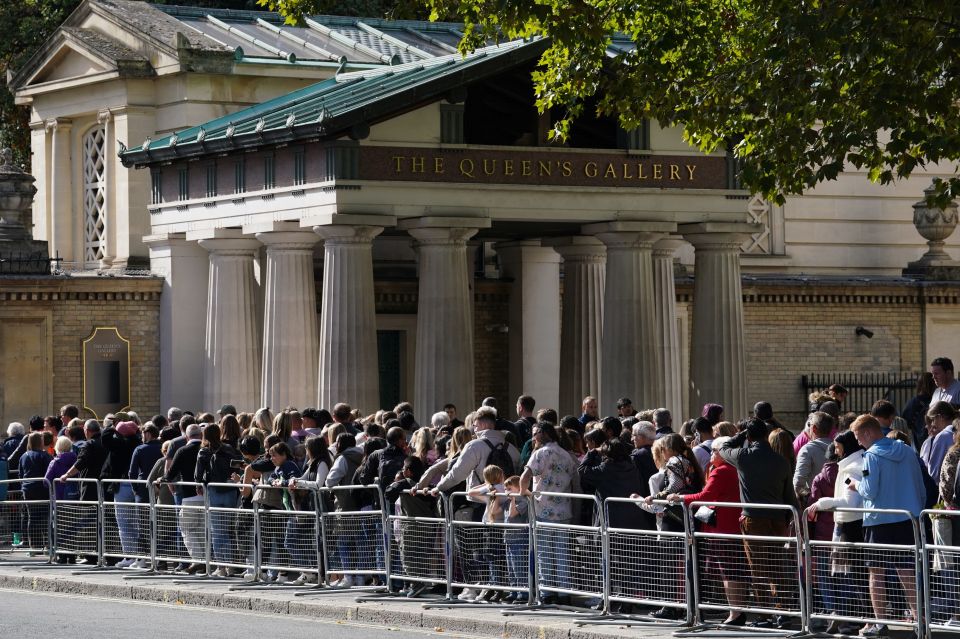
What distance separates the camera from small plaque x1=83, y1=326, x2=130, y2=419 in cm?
3120

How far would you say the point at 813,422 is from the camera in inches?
651

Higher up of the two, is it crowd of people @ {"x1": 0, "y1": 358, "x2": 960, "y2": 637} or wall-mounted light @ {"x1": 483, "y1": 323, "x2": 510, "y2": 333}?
wall-mounted light @ {"x1": 483, "y1": 323, "x2": 510, "y2": 333}

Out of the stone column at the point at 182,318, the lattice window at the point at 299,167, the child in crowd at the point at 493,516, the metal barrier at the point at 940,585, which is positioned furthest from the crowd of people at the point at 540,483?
the stone column at the point at 182,318

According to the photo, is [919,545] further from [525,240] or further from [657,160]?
[525,240]

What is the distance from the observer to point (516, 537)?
16.9 m

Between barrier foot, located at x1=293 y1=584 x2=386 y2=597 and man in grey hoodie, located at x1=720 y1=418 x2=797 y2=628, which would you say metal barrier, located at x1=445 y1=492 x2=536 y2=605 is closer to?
barrier foot, located at x1=293 y1=584 x2=386 y2=597

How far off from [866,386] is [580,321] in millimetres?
8598

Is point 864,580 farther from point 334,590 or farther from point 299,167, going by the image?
point 299,167

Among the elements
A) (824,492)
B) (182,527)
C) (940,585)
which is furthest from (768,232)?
(940,585)

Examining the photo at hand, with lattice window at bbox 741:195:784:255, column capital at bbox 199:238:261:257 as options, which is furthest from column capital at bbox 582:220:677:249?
lattice window at bbox 741:195:784:255

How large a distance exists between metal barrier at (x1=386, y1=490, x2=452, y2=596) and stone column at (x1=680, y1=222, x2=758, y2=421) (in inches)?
478

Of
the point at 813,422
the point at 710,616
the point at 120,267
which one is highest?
the point at 120,267

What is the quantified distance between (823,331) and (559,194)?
1173 centimetres

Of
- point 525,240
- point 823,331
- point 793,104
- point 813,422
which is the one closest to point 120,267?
point 525,240
